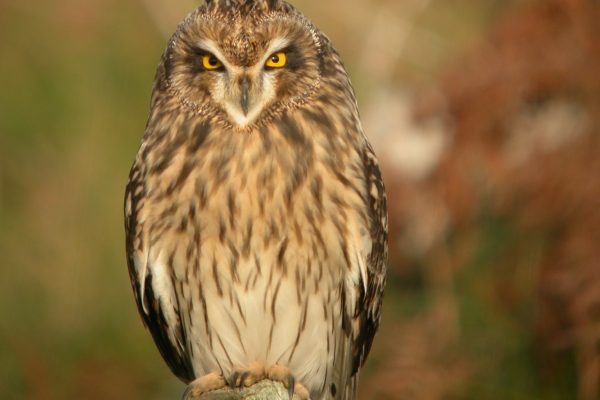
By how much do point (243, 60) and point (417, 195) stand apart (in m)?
3.33

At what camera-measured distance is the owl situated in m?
4.05

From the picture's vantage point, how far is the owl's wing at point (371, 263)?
423 centimetres

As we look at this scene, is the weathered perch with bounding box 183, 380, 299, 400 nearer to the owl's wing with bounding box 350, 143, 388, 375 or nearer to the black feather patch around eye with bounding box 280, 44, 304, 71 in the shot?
the owl's wing with bounding box 350, 143, 388, 375

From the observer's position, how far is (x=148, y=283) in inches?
167

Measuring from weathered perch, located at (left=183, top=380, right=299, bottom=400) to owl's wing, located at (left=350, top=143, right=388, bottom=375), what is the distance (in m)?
0.52

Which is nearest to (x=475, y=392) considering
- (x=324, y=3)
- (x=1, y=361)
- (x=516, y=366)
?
(x=516, y=366)

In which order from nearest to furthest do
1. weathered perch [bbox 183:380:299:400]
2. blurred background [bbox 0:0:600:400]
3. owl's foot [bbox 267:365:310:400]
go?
weathered perch [bbox 183:380:299:400] < owl's foot [bbox 267:365:310:400] < blurred background [bbox 0:0:600:400]

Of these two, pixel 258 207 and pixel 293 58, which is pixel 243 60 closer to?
pixel 293 58

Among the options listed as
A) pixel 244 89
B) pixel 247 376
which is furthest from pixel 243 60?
pixel 247 376

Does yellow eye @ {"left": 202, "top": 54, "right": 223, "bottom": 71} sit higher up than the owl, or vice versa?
yellow eye @ {"left": 202, "top": 54, "right": 223, "bottom": 71}

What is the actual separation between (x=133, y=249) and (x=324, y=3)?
→ 4638 mm

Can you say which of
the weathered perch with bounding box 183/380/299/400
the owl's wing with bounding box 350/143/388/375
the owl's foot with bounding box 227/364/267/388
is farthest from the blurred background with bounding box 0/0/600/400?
the weathered perch with bounding box 183/380/299/400

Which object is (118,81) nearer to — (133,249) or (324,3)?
(324,3)

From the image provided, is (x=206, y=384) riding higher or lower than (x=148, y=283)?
lower
